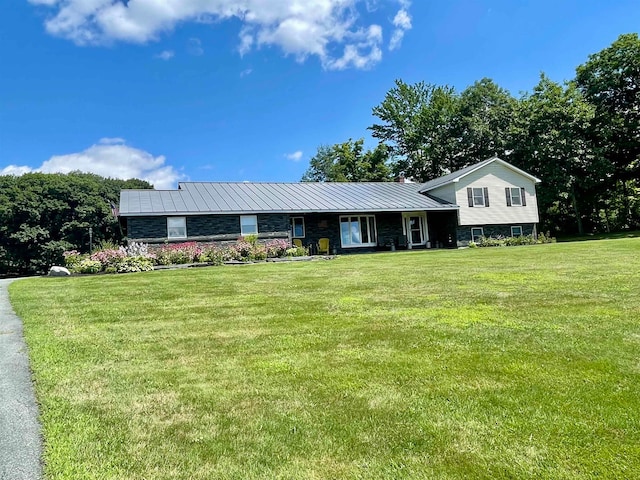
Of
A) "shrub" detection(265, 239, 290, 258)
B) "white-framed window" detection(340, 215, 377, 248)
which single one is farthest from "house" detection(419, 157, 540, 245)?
"shrub" detection(265, 239, 290, 258)

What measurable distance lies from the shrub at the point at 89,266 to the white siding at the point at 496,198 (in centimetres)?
1920

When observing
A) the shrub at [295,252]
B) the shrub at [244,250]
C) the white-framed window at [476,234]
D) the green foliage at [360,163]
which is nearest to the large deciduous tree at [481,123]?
the green foliage at [360,163]

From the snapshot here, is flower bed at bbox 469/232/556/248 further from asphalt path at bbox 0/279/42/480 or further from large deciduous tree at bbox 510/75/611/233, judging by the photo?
asphalt path at bbox 0/279/42/480

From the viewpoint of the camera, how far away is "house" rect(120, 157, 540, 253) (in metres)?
19.3

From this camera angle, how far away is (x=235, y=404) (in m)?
3.00

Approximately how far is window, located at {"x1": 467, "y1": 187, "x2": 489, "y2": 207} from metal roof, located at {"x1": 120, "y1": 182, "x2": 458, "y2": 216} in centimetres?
152

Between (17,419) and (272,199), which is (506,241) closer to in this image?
(272,199)

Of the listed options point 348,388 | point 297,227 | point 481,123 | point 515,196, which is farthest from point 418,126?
point 348,388

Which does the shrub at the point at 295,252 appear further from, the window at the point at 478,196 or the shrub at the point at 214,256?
the window at the point at 478,196

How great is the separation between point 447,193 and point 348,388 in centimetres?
2397

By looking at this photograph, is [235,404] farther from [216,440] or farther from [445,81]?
[445,81]

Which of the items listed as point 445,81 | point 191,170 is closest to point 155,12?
point 191,170

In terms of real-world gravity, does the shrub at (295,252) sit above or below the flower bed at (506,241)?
above

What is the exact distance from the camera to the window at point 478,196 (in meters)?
25.1
